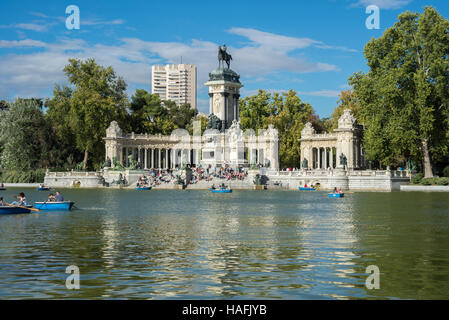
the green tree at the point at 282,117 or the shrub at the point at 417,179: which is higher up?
the green tree at the point at 282,117

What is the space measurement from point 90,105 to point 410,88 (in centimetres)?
4804

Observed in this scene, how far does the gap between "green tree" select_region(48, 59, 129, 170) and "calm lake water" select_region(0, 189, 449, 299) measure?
2337 inches

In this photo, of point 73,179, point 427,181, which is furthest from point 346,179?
point 73,179

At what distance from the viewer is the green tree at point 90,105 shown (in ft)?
315

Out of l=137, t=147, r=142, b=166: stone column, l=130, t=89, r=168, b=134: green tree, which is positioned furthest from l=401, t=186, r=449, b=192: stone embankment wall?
l=130, t=89, r=168, b=134: green tree

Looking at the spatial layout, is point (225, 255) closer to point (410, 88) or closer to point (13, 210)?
point (13, 210)

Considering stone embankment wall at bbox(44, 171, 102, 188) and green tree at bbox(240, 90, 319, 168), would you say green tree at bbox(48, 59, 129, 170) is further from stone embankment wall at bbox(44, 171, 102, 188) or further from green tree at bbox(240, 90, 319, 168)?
green tree at bbox(240, 90, 319, 168)

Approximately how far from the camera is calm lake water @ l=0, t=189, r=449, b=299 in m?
16.2

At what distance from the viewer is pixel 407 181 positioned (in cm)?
7750

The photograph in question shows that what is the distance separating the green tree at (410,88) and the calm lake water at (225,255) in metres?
36.1

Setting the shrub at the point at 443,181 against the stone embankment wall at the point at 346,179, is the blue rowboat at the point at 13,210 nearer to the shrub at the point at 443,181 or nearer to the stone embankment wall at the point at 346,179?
the stone embankment wall at the point at 346,179

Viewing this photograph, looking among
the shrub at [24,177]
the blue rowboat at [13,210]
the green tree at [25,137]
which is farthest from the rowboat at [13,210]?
the green tree at [25,137]

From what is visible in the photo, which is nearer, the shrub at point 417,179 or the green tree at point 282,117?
the shrub at point 417,179
